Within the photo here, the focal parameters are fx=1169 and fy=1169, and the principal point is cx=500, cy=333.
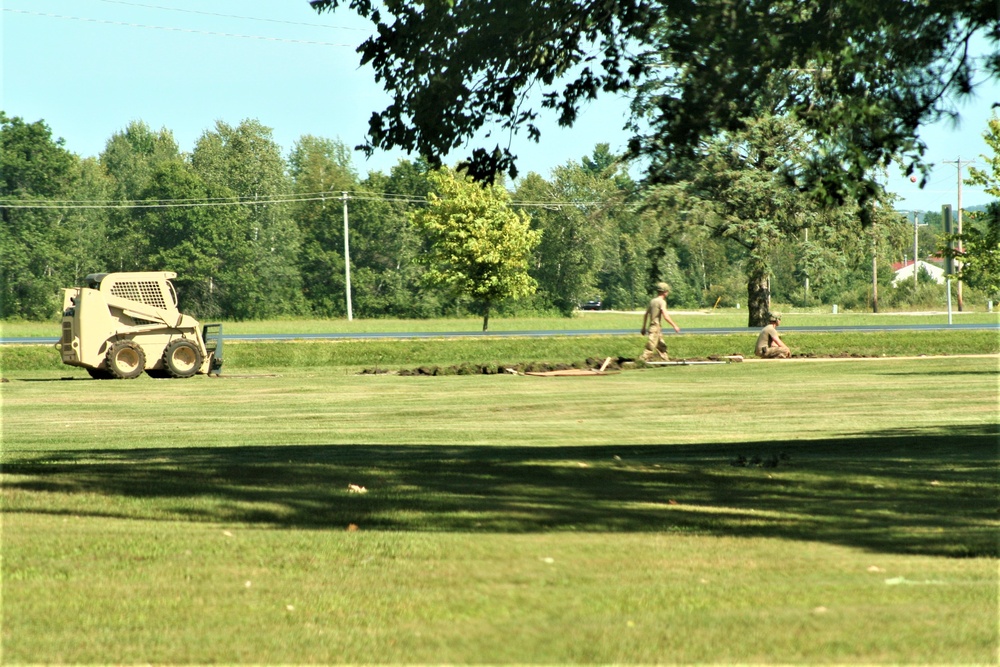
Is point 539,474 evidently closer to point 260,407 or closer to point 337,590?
point 337,590

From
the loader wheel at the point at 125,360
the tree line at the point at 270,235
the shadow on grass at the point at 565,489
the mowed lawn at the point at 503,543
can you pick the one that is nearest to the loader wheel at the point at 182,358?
the loader wheel at the point at 125,360

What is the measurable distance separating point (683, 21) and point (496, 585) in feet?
20.7

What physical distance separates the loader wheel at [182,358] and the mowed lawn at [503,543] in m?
14.3

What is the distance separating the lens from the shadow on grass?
25.9ft

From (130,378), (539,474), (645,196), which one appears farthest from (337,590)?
(645,196)

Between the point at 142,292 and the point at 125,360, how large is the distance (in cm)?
184

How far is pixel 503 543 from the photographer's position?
713 cm

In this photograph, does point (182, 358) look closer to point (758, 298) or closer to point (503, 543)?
point (503, 543)

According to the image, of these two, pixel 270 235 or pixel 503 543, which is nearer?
pixel 503 543

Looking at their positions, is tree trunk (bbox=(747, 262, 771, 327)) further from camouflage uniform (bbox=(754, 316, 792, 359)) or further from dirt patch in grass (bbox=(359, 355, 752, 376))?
dirt patch in grass (bbox=(359, 355, 752, 376))

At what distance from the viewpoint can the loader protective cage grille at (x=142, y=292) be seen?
97.6 feet

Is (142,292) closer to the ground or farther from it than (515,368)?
farther from it

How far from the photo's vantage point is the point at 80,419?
17562 mm

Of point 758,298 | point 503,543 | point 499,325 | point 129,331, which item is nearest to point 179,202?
point 499,325
